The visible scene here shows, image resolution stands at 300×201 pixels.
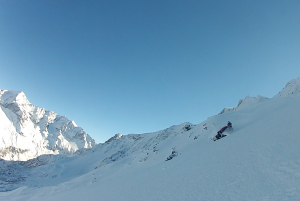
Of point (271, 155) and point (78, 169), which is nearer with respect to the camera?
point (271, 155)

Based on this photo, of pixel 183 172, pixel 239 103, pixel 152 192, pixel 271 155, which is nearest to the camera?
pixel 271 155

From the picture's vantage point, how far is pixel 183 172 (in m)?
13.7

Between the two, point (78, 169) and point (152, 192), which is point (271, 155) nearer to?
point (152, 192)

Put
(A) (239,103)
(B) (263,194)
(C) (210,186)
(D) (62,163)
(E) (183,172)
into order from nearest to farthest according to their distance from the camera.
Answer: (B) (263,194)
(C) (210,186)
(E) (183,172)
(A) (239,103)
(D) (62,163)

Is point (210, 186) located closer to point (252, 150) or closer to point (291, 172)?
point (291, 172)

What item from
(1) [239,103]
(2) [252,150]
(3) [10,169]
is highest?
(3) [10,169]

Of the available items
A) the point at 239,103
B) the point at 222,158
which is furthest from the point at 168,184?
the point at 239,103

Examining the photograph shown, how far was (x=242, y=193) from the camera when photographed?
26.8ft

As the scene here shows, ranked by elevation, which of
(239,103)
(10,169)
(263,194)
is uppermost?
(10,169)

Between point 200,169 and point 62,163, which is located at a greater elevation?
point 62,163

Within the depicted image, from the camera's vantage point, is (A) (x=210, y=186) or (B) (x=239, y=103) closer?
(A) (x=210, y=186)

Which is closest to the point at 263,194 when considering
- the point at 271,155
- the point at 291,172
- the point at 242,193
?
the point at 242,193

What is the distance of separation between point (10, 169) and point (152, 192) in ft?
781

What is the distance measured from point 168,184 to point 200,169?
8.51 ft
